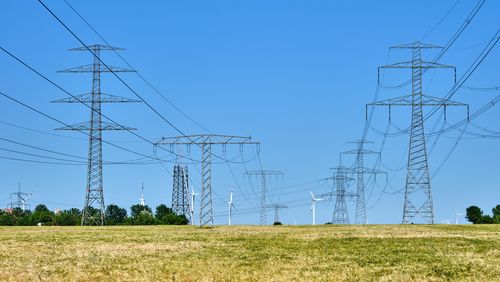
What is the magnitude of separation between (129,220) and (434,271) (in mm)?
135510

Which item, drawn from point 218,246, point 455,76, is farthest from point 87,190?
point 218,246

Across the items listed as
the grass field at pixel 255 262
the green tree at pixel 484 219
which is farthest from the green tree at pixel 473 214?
the grass field at pixel 255 262

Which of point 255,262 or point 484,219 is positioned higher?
point 484,219

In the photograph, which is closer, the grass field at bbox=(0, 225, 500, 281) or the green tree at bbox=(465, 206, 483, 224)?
the grass field at bbox=(0, 225, 500, 281)

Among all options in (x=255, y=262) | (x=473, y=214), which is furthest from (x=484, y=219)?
(x=255, y=262)

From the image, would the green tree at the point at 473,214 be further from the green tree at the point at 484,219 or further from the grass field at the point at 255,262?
the grass field at the point at 255,262

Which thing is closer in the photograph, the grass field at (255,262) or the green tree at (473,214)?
the grass field at (255,262)

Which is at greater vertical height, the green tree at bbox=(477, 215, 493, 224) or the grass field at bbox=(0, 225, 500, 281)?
the green tree at bbox=(477, 215, 493, 224)

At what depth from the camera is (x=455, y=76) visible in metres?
94.7

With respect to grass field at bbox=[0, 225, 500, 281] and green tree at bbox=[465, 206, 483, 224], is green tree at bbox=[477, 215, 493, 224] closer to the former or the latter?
green tree at bbox=[465, 206, 483, 224]

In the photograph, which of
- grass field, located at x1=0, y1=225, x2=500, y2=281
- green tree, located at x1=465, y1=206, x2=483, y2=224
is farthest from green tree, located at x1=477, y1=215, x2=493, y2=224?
grass field, located at x1=0, y1=225, x2=500, y2=281

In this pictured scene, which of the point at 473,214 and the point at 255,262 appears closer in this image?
the point at 255,262

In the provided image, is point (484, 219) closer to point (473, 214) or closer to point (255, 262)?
point (473, 214)

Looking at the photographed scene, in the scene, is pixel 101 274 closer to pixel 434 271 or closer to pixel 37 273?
pixel 37 273
